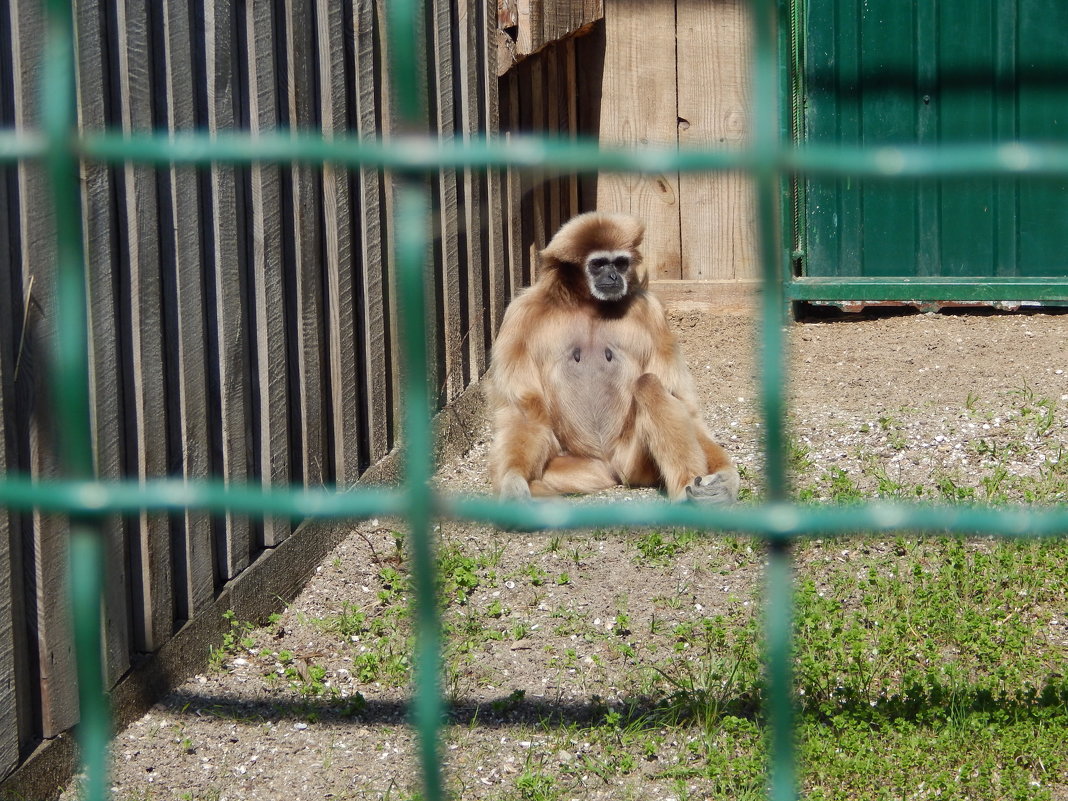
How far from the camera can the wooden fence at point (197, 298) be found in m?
4.08

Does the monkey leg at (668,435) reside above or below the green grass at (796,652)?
above

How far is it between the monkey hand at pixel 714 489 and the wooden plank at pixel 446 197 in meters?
1.67

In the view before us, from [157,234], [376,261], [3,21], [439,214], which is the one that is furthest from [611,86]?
[3,21]

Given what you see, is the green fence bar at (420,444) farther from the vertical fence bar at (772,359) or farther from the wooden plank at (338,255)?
the wooden plank at (338,255)

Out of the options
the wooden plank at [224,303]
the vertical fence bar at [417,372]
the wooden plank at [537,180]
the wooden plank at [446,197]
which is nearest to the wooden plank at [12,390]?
the wooden plank at [224,303]

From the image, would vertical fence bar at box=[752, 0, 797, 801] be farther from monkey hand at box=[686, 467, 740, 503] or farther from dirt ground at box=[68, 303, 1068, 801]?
monkey hand at box=[686, 467, 740, 503]

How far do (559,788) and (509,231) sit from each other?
468 centimetres

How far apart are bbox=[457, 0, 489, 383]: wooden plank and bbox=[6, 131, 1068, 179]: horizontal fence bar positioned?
595 centimetres

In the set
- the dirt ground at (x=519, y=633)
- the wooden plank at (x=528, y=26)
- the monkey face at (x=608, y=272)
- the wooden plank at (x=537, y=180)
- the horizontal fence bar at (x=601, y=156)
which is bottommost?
the dirt ground at (x=519, y=633)

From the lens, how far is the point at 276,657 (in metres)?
5.29

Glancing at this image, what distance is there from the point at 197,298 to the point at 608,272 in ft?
8.80

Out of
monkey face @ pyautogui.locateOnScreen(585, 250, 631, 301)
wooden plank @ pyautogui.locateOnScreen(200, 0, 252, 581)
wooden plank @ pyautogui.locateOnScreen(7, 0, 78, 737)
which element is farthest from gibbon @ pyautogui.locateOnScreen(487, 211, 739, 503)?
wooden plank @ pyautogui.locateOnScreen(7, 0, 78, 737)

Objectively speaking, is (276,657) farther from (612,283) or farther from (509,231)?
(509,231)

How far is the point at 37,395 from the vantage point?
4105mm
